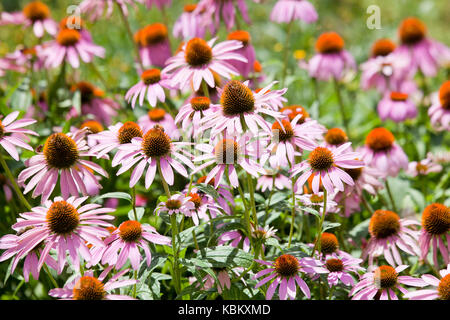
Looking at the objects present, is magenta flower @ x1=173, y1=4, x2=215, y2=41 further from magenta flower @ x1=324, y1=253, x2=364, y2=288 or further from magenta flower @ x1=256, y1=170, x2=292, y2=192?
magenta flower @ x1=324, y1=253, x2=364, y2=288

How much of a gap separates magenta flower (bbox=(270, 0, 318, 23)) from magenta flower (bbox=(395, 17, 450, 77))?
2.33ft

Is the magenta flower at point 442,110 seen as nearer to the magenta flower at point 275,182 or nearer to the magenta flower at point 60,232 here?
the magenta flower at point 275,182

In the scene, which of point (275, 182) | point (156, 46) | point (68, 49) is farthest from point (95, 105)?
point (275, 182)

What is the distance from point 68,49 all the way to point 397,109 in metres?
1.57

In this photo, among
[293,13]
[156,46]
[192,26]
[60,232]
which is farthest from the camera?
[156,46]

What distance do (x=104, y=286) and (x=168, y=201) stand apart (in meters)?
0.24

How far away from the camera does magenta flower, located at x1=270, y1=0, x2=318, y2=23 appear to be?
2232mm

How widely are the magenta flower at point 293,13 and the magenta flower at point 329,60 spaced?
275 millimetres

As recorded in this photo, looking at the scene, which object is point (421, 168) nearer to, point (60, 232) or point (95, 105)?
point (60, 232)

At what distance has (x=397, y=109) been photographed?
2334 millimetres

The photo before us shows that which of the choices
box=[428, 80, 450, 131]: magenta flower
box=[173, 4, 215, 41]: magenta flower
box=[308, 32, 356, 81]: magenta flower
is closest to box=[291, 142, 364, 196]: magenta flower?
box=[428, 80, 450, 131]: magenta flower

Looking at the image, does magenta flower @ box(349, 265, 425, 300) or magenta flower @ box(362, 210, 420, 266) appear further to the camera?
magenta flower @ box(362, 210, 420, 266)

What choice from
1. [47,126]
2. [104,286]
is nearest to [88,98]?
[47,126]

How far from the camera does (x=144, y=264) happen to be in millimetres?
1306
